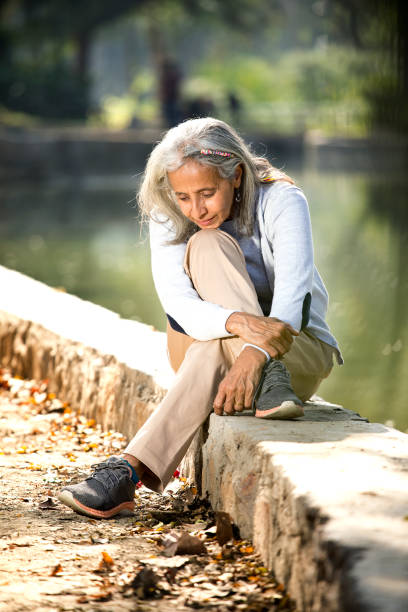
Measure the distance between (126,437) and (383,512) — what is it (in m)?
2.06

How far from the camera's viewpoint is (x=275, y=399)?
2.93 m

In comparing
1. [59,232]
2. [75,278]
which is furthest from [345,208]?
[75,278]

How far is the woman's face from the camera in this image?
10.3 ft

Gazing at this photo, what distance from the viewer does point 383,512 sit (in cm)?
220

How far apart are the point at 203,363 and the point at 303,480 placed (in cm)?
77

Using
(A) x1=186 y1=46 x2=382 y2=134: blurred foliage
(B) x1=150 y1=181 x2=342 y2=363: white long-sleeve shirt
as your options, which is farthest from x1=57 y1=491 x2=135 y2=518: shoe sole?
(A) x1=186 y1=46 x2=382 y2=134: blurred foliage

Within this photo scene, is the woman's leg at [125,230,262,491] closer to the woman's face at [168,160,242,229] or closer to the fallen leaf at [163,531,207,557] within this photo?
the woman's face at [168,160,242,229]

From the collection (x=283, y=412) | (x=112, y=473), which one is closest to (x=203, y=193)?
(x=283, y=412)

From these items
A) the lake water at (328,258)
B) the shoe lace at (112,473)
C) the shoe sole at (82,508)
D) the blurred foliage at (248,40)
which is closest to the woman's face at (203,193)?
the lake water at (328,258)

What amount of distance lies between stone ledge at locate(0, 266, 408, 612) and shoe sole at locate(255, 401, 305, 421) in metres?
0.03

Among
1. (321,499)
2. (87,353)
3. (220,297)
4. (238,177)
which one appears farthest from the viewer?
(87,353)

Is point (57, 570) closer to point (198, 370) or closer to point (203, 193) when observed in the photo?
point (198, 370)

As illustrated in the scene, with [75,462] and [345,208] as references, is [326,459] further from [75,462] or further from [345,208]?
[345,208]

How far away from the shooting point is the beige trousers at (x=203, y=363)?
118 inches
